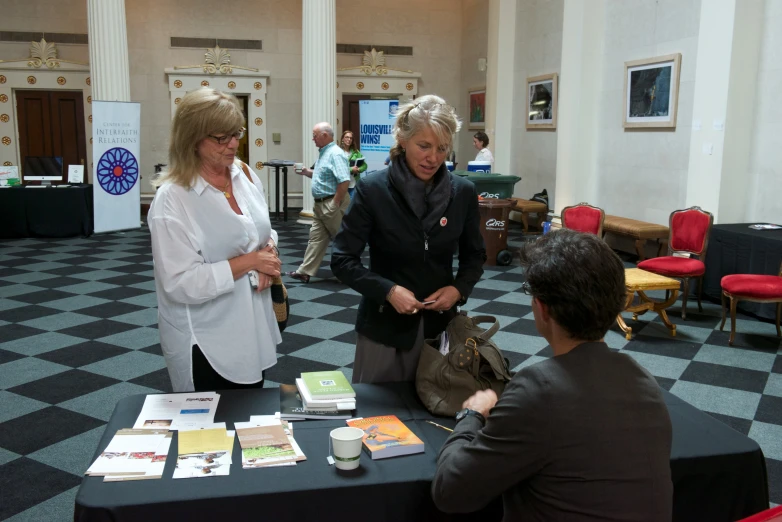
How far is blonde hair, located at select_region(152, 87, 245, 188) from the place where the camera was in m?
2.33

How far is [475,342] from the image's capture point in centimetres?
223

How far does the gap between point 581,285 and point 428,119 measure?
110 cm

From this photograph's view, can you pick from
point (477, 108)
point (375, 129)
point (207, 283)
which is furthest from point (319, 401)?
point (477, 108)

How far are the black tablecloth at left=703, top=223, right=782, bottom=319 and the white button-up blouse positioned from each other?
536 centimetres

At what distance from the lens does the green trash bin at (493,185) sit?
30.0 ft

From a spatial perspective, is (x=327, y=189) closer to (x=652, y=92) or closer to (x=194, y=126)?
(x=652, y=92)

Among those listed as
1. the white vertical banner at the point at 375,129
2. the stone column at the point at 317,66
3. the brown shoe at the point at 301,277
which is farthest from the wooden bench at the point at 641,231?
the stone column at the point at 317,66

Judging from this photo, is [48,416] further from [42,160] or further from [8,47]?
[8,47]

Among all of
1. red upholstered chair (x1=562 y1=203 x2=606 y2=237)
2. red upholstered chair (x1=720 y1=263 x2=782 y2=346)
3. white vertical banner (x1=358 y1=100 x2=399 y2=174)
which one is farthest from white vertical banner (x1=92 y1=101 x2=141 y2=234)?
red upholstered chair (x1=720 y1=263 x2=782 y2=346)

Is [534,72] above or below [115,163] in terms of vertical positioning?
above

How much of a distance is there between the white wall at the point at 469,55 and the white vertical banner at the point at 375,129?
2.36m

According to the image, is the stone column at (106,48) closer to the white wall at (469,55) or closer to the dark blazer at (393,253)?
the white wall at (469,55)

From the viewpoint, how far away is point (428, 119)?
7.88 ft

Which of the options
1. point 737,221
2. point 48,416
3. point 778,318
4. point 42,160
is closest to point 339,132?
point 42,160
